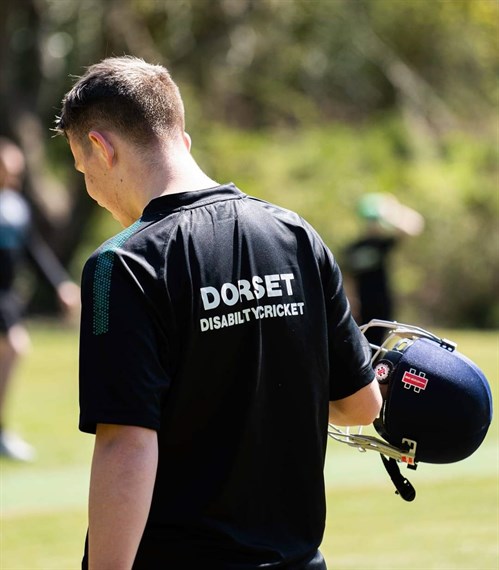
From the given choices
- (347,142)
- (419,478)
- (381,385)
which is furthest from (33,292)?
(381,385)

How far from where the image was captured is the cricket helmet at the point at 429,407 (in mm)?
3230

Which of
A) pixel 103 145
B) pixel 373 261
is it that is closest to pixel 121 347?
pixel 103 145

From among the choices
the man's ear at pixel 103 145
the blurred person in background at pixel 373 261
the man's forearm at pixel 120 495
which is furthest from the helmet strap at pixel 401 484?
the blurred person in background at pixel 373 261

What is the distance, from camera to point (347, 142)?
31.0 m

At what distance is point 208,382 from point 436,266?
978 inches

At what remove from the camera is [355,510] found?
7.91 metres

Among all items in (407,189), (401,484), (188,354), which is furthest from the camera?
(407,189)

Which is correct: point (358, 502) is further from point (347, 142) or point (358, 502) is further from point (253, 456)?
point (347, 142)

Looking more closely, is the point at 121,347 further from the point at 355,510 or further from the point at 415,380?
the point at 355,510

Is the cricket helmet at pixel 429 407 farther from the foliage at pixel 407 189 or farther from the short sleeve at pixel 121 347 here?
the foliage at pixel 407 189

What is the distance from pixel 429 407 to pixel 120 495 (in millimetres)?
1032

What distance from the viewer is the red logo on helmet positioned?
3262 mm

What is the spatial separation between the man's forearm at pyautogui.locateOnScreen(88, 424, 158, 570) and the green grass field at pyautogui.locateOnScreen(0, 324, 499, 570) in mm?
3965

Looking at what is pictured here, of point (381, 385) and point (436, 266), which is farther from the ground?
point (381, 385)
